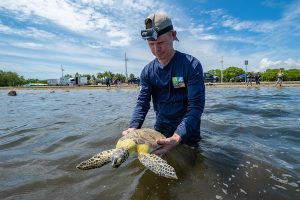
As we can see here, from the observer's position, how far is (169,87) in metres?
4.10

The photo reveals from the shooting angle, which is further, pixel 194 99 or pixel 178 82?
pixel 178 82

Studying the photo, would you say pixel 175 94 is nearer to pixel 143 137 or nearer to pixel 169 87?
pixel 169 87

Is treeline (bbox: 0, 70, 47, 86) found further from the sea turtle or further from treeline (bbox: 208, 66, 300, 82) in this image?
the sea turtle

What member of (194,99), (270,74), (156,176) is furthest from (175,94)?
(270,74)

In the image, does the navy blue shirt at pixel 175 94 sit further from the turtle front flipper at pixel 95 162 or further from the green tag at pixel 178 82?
the turtle front flipper at pixel 95 162

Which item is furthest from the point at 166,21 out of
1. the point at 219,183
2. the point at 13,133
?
the point at 13,133

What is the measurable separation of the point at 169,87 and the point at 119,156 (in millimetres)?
1612

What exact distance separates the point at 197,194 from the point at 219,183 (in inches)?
17.8

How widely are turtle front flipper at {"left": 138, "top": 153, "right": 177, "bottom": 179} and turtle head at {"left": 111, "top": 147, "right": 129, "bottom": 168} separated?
0.21 metres

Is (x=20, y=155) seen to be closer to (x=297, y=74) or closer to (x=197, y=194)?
(x=197, y=194)

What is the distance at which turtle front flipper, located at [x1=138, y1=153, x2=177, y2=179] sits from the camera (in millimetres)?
2658

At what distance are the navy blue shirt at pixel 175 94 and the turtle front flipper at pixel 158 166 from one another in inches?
27.2

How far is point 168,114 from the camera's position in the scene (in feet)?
13.9

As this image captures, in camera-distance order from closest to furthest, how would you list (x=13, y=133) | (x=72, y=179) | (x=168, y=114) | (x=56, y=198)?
(x=56, y=198) → (x=72, y=179) → (x=168, y=114) → (x=13, y=133)
